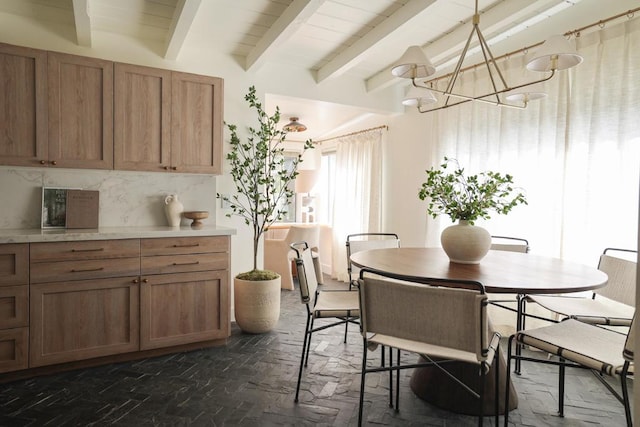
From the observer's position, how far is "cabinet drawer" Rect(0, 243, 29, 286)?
241 cm

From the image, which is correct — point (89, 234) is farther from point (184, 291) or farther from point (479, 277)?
point (479, 277)

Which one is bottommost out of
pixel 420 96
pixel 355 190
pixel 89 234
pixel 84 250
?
pixel 84 250

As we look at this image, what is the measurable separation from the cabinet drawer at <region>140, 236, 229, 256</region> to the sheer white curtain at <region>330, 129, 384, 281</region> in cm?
254

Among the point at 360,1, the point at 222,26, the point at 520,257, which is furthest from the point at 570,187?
the point at 222,26

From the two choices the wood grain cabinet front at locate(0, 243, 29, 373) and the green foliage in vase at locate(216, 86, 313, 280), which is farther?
the green foliage in vase at locate(216, 86, 313, 280)

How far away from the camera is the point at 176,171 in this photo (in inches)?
125

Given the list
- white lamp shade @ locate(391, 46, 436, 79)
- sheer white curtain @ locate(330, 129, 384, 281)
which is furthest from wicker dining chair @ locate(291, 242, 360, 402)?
sheer white curtain @ locate(330, 129, 384, 281)

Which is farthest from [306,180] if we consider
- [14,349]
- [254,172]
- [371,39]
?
[14,349]

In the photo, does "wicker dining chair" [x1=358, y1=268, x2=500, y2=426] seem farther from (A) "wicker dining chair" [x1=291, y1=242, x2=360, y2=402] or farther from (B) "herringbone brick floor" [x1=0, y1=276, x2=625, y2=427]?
(B) "herringbone brick floor" [x1=0, y1=276, x2=625, y2=427]

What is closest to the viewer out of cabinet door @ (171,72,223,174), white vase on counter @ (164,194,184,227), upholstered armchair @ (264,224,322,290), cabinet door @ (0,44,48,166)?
cabinet door @ (0,44,48,166)

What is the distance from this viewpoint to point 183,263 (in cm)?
295

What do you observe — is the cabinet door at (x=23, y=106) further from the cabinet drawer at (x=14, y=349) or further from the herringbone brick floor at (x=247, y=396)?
the herringbone brick floor at (x=247, y=396)

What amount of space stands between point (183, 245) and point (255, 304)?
0.83m

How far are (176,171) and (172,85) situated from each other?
69 centimetres
